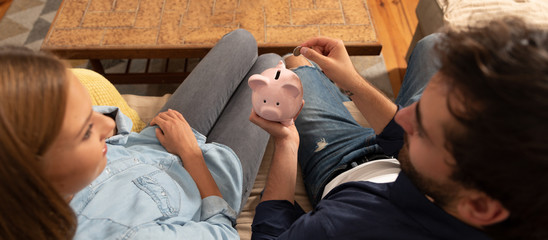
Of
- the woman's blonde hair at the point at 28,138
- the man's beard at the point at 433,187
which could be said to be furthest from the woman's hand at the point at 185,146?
the man's beard at the point at 433,187

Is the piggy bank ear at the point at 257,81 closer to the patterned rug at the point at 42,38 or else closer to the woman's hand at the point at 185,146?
the woman's hand at the point at 185,146

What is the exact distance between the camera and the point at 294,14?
1586 millimetres

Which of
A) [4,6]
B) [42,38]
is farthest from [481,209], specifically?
[4,6]

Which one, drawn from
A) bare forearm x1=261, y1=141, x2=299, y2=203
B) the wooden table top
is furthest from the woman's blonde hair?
the wooden table top

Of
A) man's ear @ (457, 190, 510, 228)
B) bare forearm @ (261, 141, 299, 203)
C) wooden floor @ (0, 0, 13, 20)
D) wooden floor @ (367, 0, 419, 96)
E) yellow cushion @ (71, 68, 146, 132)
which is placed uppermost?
man's ear @ (457, 190, 510, 228)

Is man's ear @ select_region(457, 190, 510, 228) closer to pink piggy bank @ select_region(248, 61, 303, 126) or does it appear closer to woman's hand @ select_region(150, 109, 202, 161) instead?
pink piggy bank @ select_region(248, 61, 303, 126)

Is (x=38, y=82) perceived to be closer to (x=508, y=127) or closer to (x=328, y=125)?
(x=508, y=127)

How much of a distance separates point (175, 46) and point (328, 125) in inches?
30.4

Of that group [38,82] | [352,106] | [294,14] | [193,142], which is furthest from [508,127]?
[294,14]

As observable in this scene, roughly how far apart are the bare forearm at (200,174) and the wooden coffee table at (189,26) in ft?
2.15

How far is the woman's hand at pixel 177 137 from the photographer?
0.98 m

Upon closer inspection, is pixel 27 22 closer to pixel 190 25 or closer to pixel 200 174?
pixel 190 25

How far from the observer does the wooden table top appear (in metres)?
1.47

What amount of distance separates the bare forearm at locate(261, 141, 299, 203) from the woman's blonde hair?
0.51m
